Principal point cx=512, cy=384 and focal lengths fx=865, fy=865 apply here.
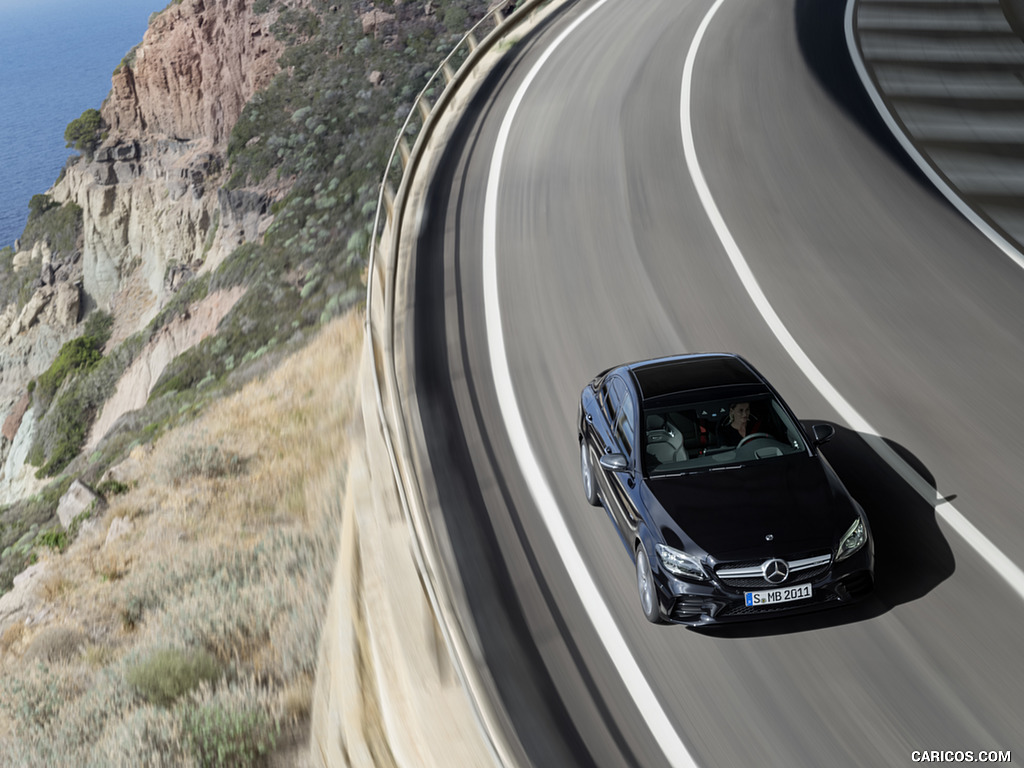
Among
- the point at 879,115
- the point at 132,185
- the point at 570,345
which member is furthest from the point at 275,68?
the point at 570,345

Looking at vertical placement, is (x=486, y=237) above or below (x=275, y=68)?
below

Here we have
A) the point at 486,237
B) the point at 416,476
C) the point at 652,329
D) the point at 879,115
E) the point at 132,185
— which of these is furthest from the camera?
the point at 132,185

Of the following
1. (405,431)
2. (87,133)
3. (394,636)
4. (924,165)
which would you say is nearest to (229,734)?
(394,636)

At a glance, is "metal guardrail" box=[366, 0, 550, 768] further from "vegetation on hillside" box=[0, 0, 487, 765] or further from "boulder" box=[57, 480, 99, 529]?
"boulder" box=[57, 480, 99, 529]

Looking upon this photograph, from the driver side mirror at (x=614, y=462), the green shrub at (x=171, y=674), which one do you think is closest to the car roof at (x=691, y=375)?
the driver side mirror at (x=614, y=462)

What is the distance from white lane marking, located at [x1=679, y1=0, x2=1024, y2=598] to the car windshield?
5.22 ft

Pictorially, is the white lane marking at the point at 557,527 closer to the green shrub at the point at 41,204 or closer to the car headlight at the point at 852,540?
the car headlight at the point at 852,540

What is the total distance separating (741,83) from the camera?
17.1 metres

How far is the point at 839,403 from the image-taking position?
29.7ft

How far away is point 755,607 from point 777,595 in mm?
175

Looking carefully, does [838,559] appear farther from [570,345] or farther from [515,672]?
[570,345]

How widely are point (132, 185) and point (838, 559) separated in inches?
2235

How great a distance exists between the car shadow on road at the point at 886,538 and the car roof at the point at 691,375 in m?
1.31

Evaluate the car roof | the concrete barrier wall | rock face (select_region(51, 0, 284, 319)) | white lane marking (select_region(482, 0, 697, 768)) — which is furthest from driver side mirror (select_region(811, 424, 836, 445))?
rock face (select_region(51, 0, 284, 319))
